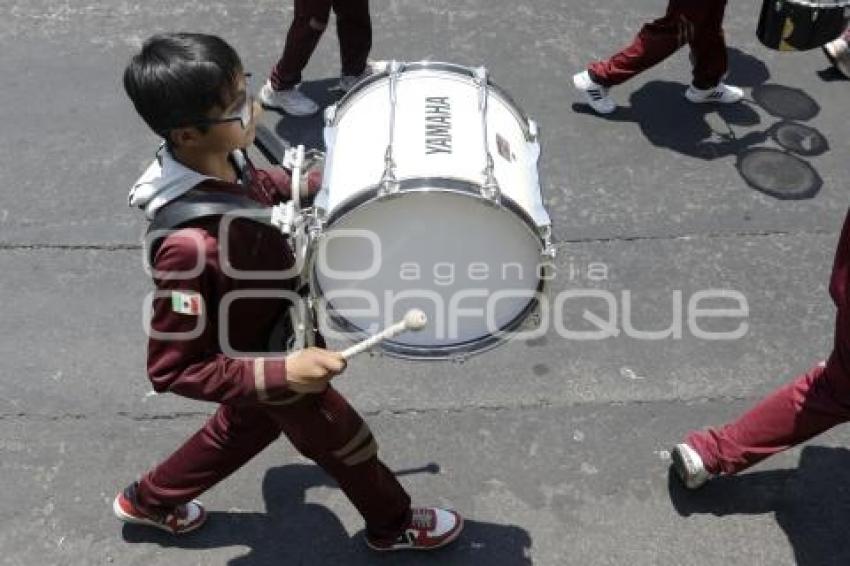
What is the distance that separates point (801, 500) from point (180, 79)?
2.45 m

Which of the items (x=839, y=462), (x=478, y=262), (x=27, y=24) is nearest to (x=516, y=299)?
(x=478, y=262)

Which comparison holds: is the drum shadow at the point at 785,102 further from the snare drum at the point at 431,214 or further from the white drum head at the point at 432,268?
the white drum head at the point at 432,268

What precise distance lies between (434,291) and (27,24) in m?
3.83

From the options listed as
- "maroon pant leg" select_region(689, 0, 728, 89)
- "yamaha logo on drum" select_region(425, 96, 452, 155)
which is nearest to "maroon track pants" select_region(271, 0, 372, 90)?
"maroon pant leg" select_region(689, 0, 728, 89)

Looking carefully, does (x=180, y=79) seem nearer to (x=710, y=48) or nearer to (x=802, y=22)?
(x=802, y=22)

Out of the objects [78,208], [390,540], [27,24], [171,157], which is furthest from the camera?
[27,24]

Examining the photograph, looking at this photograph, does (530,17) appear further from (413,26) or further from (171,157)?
(171,157)

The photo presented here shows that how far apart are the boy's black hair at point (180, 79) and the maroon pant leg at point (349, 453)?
2.68 feet

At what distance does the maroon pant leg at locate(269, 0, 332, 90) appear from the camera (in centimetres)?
443

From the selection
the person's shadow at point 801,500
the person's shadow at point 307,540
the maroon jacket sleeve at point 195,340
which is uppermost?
the maroon jacket sleeve at point 195,340

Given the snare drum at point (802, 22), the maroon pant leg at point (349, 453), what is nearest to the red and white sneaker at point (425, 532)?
the maroon pant leg at point (349, 453)

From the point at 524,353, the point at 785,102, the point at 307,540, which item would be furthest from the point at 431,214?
the point at 785,102

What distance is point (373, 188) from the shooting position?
2246 millimetres

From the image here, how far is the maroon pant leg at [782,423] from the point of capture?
279 centimetres
